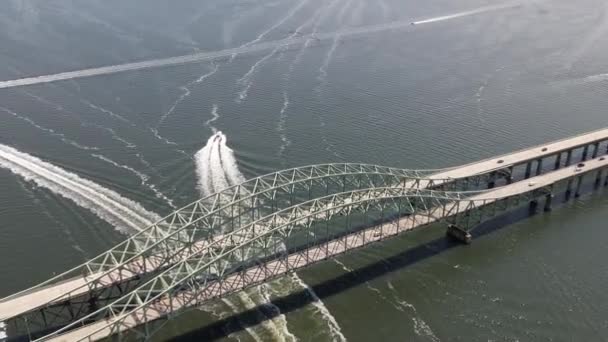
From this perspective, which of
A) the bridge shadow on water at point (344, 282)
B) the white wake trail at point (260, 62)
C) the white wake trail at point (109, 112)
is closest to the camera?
the bridge shadow on water at point (344, 282)

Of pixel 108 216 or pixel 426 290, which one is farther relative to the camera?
pixel 108 216

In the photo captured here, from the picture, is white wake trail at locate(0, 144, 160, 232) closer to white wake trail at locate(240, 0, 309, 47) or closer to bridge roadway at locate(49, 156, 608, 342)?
bridge roadway at locate(49, 156, 608, 342)

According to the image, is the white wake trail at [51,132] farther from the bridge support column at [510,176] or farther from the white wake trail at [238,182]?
the bridge support column at [510,176]

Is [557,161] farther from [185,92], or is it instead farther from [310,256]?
[185,92]

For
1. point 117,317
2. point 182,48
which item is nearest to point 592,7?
point 182,48

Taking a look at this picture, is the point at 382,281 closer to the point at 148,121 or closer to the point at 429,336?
the point at 429,336

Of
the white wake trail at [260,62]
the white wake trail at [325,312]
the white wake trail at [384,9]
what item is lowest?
the white wake trail at [325,312]

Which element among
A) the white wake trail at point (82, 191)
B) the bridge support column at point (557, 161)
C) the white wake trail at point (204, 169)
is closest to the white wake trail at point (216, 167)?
the white wake trail at point (204, 169)

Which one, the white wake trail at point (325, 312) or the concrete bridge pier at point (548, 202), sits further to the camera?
the concrete bridge pier at point (548, 202)
